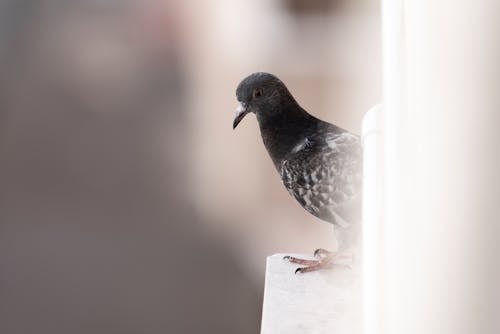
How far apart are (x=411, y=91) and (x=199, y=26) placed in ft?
3.84

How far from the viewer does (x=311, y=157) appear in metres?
1.19

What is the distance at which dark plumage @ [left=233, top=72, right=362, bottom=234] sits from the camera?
45.5 inches

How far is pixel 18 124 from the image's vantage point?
183 centimetres

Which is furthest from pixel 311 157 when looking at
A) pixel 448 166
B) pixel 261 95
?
pixel 448 166

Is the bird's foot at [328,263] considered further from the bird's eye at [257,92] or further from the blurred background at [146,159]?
the bird's eye at [257,92]

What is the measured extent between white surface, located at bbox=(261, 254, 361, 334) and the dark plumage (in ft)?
0.35

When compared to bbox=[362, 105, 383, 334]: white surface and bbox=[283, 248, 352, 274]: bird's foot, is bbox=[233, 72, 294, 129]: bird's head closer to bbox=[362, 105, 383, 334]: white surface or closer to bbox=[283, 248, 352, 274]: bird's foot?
bbox=[283, 248, 352, 274]: bird's foot

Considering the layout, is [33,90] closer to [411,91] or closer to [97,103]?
[97,103]

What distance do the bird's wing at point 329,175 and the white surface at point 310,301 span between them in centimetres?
11

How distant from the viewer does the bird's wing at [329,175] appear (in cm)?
115

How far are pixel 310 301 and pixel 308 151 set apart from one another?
10.9 inches

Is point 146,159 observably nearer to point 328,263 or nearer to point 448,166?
point 328,263

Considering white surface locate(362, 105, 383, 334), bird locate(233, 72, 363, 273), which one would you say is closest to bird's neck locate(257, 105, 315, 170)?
bird locate(233, 72, 363, 273)

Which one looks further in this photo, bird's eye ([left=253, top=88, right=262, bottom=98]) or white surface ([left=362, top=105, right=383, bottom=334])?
bird's eye ([left=253, top=88, right=262, bottom=98])
